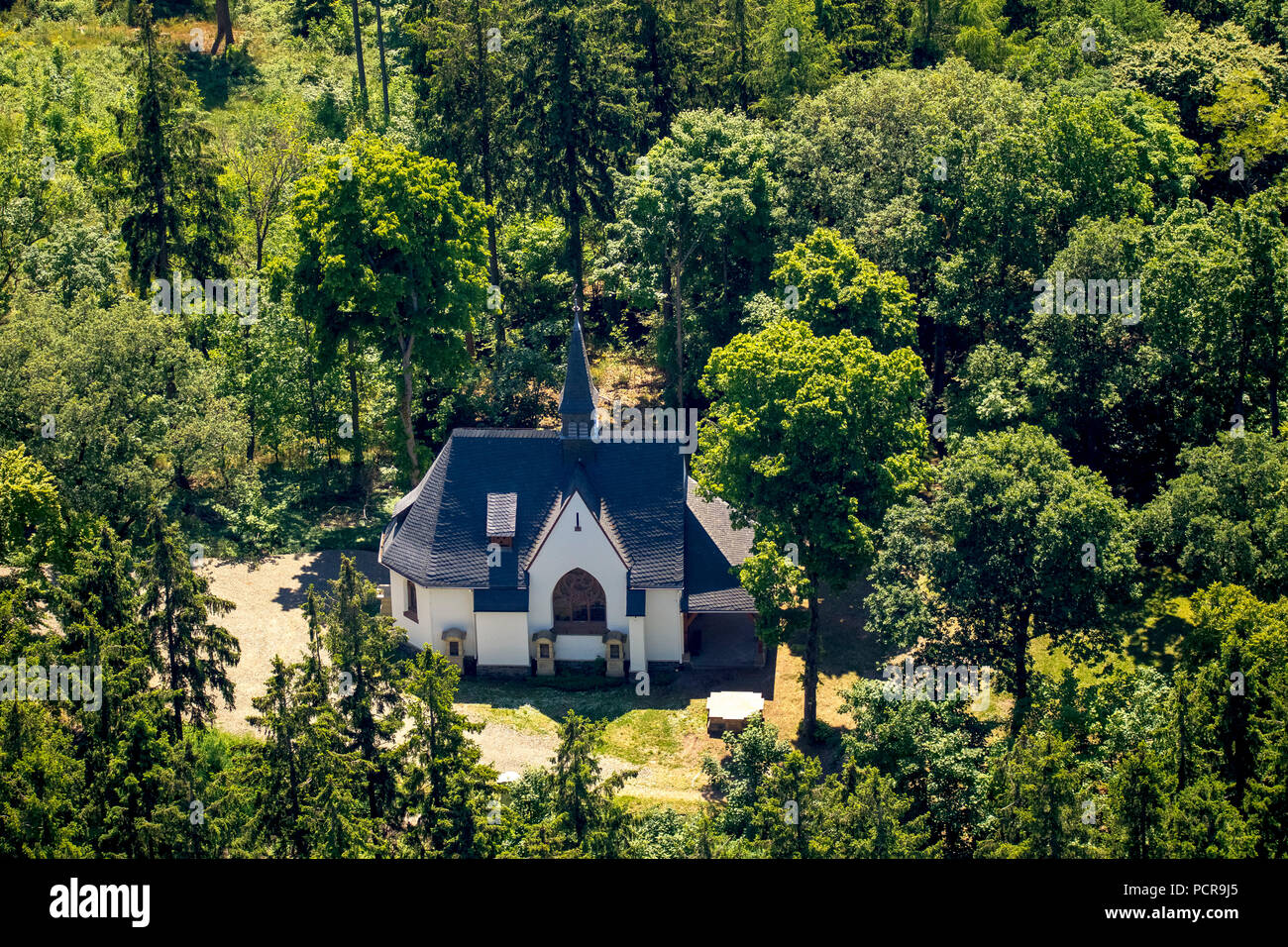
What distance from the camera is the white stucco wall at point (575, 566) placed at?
59719 millimetres

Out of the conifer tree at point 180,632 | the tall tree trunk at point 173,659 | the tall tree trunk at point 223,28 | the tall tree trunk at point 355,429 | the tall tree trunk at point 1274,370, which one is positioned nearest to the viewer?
the conifer tree at point 180,632

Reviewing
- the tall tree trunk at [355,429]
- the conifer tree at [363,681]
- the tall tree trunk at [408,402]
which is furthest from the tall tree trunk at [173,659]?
the tall tree trunk at [355,429]

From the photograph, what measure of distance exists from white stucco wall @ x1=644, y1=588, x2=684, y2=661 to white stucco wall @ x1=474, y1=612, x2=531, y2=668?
4.48 m

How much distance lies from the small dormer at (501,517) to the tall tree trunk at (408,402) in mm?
A: 9924

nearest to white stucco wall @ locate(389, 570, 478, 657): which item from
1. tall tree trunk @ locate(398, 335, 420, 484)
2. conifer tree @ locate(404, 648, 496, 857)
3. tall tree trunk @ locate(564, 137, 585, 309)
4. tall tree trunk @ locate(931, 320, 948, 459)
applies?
tall tree trunk @ locate(398, 335, 420, 484)

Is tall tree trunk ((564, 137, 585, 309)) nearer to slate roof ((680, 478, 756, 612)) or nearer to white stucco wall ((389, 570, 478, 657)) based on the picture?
slate roof ((680, 478, 756, 612))

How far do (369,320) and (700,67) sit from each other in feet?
89.9

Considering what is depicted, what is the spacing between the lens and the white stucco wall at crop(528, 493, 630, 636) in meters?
59.7

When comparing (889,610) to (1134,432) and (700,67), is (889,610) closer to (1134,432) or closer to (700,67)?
(1134,432)

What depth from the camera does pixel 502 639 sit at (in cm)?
6062

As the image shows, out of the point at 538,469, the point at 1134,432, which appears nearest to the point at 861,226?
the point at 1134,432

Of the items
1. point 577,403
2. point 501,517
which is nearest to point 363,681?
point 501,517

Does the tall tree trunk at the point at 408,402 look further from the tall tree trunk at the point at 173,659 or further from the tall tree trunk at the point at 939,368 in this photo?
the tall tree trunk at the point at 939,368

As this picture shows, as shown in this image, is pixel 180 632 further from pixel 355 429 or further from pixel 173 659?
pixel 355 429
